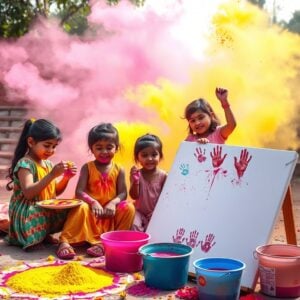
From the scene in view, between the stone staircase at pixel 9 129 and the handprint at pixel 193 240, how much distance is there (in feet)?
19.4

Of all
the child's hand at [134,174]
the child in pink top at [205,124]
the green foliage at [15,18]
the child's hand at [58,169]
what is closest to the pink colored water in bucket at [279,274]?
the child's hand at [134,174]

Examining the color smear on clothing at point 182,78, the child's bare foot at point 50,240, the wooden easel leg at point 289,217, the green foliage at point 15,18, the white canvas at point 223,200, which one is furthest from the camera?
the green foliage at point 15,18

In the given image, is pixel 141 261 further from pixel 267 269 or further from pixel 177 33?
pixel 177 33

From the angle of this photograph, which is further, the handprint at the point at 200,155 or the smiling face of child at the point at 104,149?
the smiling face of child at the point at 104,149

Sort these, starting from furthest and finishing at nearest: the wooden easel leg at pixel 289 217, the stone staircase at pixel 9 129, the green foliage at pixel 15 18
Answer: the green foliage at pixel 15 18
the stone staircase at pixel 9 129
the wooden easel leg at pixel 289 217

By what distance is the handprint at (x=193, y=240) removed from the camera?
3.63 m

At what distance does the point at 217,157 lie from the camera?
3.83 metres

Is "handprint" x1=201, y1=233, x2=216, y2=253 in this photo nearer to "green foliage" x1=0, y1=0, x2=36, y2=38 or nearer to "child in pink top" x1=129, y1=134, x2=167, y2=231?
"child in pink top" x1=129, y1=134, x2=167, y2=231

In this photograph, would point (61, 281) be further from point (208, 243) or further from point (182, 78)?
point (182, 78)

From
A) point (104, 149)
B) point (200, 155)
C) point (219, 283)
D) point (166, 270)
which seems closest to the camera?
point (219, 283)

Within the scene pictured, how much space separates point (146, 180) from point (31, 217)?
101cm

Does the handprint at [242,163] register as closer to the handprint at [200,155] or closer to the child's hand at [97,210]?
the handprint at [200,155]

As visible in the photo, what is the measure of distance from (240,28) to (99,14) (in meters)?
3.86

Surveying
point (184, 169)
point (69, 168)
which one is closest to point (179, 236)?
point (184, 169)
